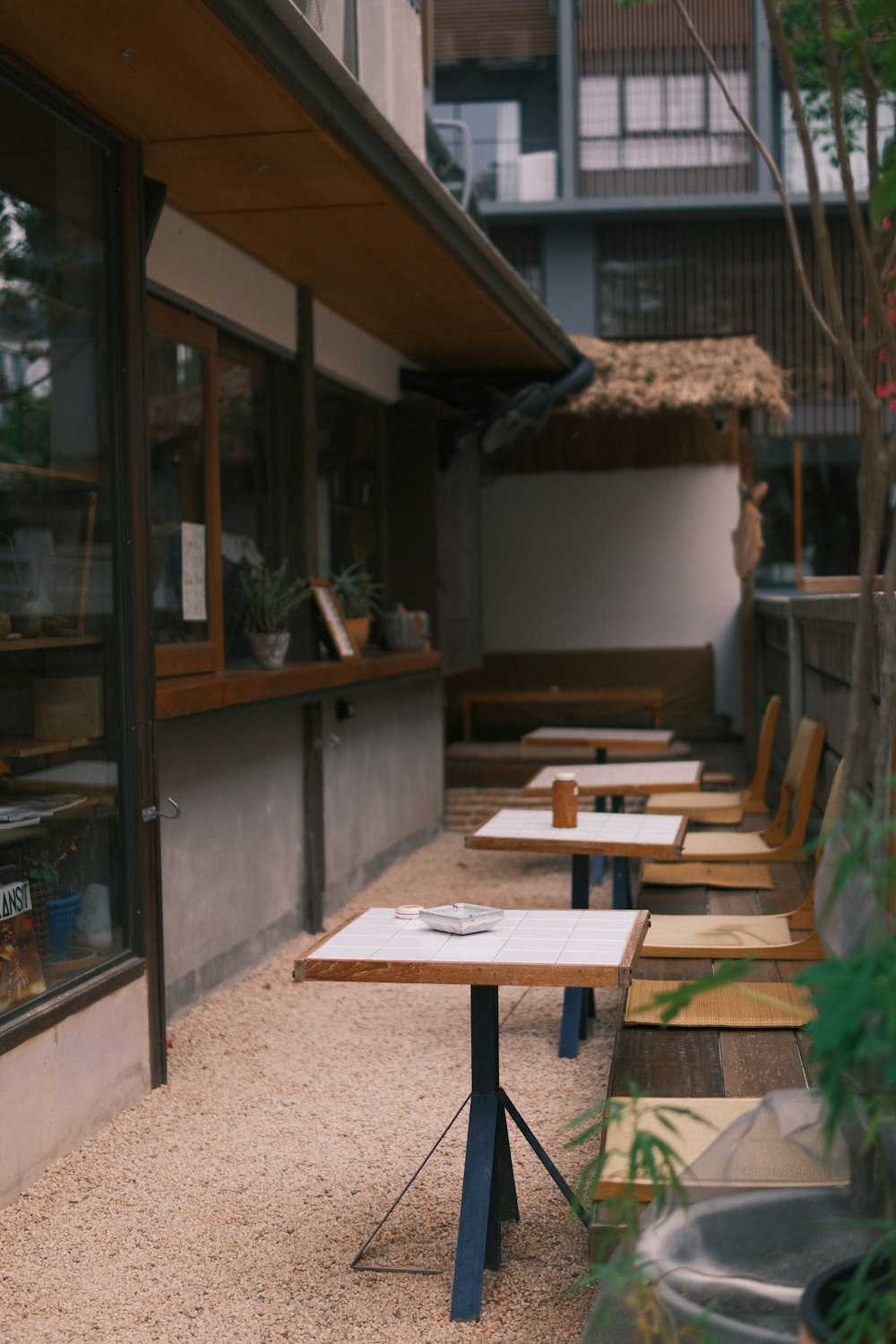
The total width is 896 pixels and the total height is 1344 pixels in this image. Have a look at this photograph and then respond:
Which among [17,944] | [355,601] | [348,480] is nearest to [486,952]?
[17,944]

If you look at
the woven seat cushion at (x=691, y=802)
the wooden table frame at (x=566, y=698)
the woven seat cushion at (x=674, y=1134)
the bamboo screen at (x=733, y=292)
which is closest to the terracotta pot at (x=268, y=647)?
the woven seat cushion at (x=691, y=802)

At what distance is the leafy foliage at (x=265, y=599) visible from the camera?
607 cm

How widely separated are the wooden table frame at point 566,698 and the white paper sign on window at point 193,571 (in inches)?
222

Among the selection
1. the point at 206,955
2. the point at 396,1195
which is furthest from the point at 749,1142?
the point at 206,955

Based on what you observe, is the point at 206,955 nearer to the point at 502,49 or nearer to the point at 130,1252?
the point at 130,1252

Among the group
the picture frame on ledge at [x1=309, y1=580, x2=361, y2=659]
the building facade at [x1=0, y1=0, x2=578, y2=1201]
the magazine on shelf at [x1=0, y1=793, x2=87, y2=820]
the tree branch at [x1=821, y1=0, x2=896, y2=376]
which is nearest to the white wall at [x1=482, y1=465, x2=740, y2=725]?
the building facade at [x1=0, y1=0, x2=578, y2=1201]

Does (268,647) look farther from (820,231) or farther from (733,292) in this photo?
(733,292)

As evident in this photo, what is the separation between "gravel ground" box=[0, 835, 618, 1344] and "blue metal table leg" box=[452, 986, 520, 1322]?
0.07 m

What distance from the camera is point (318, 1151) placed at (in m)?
3.83

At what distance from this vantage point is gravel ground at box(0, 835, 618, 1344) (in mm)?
2895

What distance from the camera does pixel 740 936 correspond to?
436 centimetres

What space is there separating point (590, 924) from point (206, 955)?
2.52 metres

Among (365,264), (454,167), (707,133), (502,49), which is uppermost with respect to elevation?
(502,49)

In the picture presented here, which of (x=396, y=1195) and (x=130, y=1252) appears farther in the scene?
(x=396, y=1195)
